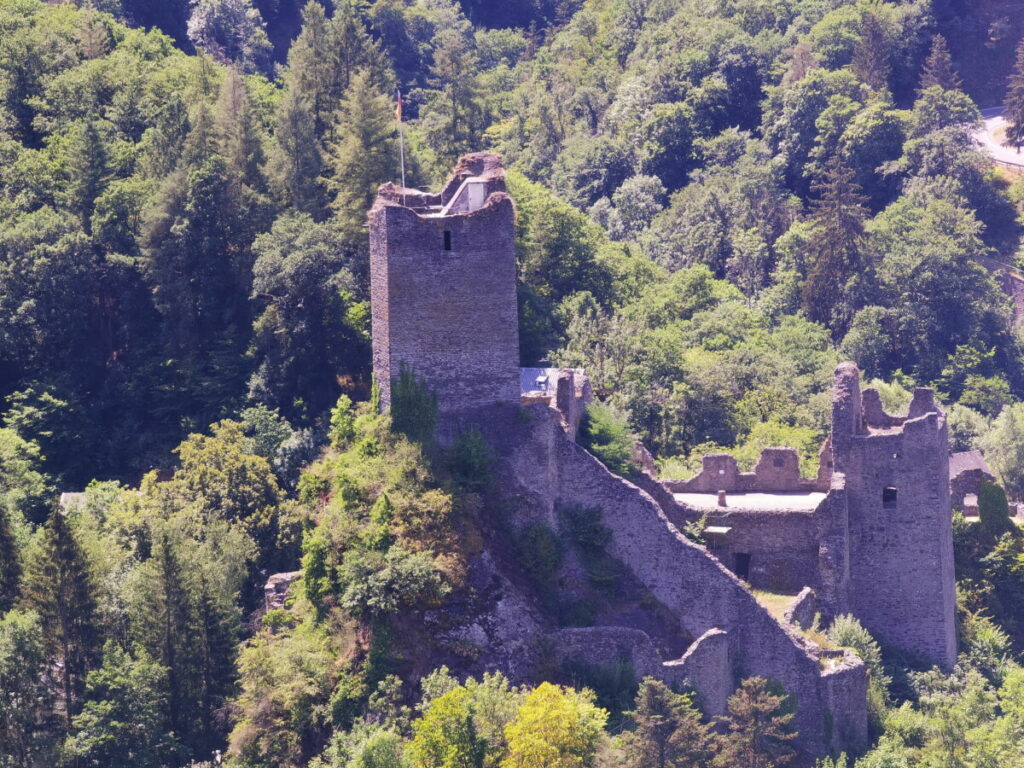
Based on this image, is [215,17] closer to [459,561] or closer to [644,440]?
[644,440]

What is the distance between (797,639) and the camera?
50.5m

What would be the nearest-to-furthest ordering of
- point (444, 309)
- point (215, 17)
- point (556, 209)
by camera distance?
point (444, 309)
point (556, 209)
point (215, 17)

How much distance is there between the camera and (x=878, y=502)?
55312 mm

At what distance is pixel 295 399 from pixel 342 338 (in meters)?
2.44

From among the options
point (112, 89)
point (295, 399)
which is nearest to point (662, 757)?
point (295, 399)

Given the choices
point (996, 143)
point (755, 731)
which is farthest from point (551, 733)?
point (996, 143)

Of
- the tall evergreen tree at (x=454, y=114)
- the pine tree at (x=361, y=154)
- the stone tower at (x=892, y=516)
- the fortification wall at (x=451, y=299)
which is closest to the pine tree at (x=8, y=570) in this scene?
the fortification wall at (x=451, y=299)

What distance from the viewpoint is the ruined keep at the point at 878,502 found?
55.2 m

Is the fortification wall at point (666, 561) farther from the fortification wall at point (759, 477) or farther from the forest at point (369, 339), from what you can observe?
the fortification wall at point (759, 477)

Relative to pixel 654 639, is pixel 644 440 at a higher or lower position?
higher

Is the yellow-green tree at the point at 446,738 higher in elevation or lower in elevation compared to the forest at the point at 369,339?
lower

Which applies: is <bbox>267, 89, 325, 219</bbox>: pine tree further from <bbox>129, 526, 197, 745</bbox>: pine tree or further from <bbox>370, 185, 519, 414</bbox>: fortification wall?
<bbox>370, 185, 519, 414</bbox>: fortification wall

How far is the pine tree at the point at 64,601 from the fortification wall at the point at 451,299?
8961 millimetres

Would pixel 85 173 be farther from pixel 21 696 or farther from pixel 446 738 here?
pixel 446 738
